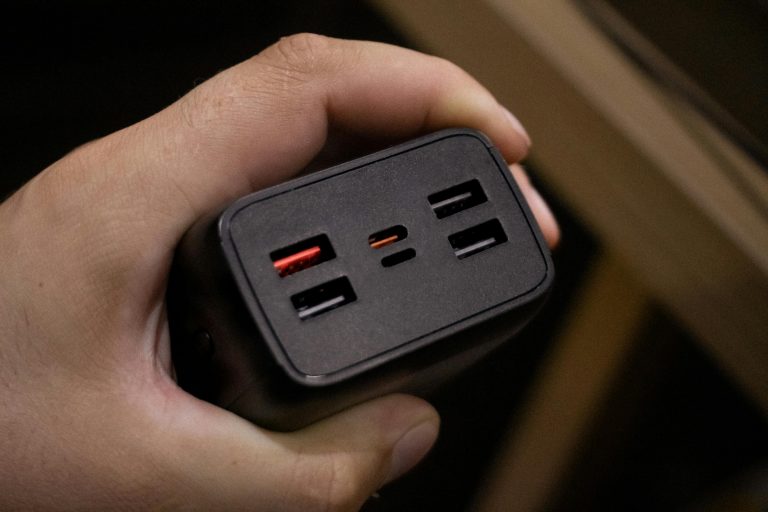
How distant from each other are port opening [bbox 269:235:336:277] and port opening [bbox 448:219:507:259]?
0.07 meters

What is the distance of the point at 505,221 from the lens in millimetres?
455

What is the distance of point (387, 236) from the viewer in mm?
441

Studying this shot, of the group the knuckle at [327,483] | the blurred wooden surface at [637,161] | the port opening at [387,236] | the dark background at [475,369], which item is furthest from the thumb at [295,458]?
the dark background at [475,369]

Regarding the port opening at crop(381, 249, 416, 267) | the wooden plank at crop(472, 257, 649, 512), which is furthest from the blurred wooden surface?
the port opening at crop(381, 249, 416, 267)

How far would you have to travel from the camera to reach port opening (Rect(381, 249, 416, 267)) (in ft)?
1.42

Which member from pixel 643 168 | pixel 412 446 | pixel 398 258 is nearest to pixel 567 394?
pixel 643 168

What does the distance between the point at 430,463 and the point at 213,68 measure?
551 mm

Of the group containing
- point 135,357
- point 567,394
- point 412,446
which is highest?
point 135,357

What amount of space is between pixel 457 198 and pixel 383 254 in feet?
0.19

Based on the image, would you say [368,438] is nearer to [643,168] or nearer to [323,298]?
[323,298]

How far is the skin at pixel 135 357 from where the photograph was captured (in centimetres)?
45

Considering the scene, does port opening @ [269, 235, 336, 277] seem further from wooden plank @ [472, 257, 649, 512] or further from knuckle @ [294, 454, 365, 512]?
wooden plank @ [472, 257, 649, 512]

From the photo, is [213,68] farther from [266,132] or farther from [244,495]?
[244,495]

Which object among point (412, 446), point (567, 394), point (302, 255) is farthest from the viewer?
point (567, 394)
